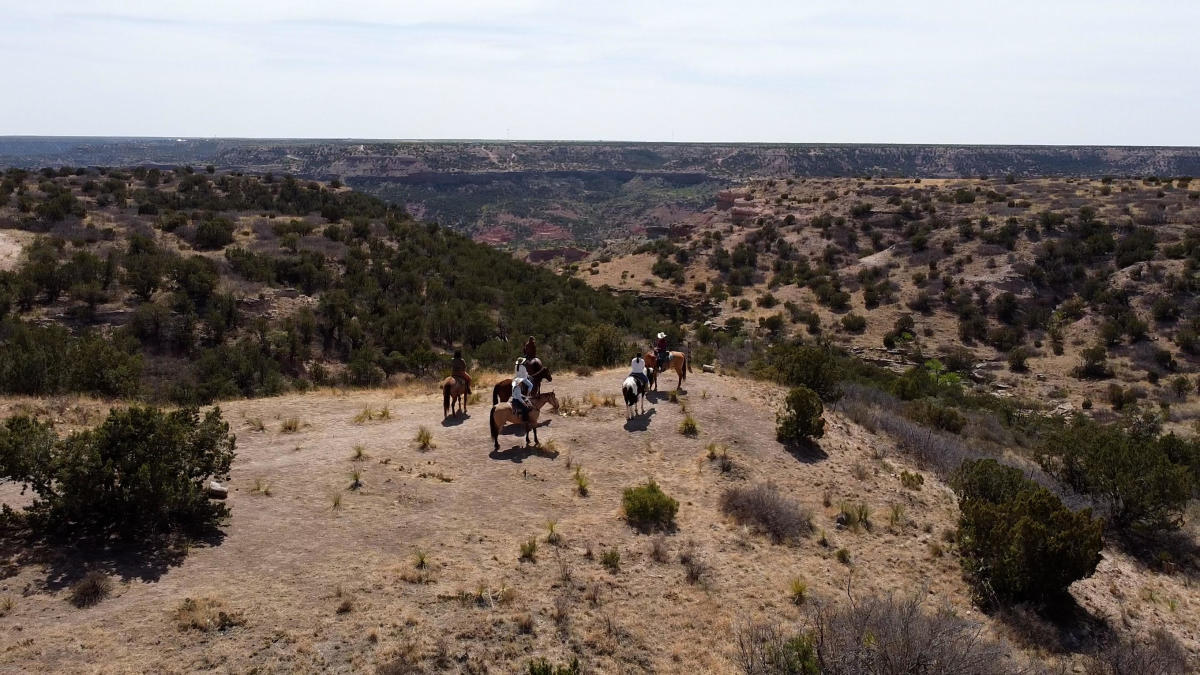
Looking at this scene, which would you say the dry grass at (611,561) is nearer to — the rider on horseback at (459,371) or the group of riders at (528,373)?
the group of riders at (528,373)

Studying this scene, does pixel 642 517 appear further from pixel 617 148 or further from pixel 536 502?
pixel 617 148

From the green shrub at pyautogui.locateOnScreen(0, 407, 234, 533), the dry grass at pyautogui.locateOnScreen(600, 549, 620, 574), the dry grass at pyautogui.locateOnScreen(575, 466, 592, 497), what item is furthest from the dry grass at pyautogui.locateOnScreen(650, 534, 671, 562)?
the green shrub at pyautogui.locateOnScreen(0, 407, 234, 533)

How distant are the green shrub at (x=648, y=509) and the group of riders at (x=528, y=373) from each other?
3.27 meters

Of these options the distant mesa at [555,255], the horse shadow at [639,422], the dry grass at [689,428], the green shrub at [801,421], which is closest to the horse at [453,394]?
the horse shadow at [639,422]

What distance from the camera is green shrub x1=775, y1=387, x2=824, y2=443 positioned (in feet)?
54.6

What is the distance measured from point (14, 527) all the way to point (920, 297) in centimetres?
4615

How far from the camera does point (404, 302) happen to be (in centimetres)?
3312

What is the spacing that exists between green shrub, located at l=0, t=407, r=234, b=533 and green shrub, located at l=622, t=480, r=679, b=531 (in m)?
7.08

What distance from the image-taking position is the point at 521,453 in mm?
14586

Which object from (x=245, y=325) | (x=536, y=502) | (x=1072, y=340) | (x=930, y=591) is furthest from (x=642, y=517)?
(x=1072, y=340)

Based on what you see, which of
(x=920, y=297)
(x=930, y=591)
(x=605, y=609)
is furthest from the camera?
(x=920, y=297)

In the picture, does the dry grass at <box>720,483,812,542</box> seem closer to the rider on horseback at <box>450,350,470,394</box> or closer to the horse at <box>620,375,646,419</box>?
the horse at <box>620,375,646,419</box>

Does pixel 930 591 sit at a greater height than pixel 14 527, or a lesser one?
lesser

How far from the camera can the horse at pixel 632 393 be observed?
1608cm
